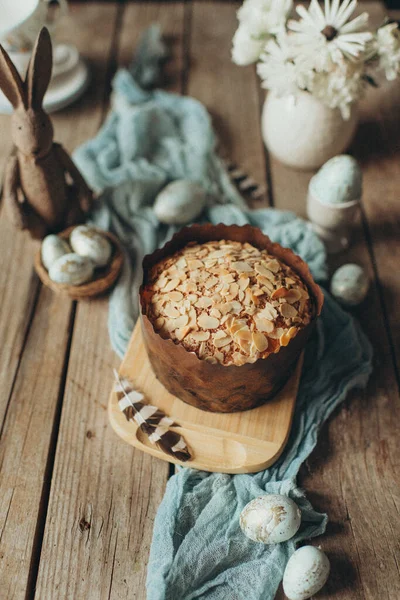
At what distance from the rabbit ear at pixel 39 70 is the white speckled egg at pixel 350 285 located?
588mm

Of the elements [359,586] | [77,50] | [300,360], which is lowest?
[359,586]

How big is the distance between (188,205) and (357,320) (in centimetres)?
38

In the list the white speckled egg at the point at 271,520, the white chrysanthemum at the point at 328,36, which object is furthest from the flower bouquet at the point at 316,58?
the white speckled egg at the point at 271,520

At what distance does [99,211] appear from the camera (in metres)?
1.10

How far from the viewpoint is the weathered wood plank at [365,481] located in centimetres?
76

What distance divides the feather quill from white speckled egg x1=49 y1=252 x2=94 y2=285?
0.63 ft

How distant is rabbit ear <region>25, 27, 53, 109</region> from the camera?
2.81 feet

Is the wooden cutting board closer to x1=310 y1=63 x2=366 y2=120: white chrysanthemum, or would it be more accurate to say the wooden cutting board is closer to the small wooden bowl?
the small wooden bowl

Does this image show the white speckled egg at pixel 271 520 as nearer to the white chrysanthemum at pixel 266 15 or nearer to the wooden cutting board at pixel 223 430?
the wooden cutting board at pixel 223 430

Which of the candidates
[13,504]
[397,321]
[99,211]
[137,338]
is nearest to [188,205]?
[99,211]

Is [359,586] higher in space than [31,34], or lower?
lower

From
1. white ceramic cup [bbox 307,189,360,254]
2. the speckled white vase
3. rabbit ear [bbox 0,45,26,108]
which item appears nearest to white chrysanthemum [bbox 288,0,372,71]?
the speckled white vase

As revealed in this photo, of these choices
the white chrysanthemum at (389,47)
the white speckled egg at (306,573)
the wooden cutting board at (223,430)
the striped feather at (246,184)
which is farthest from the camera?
the striped feather at (246,184)

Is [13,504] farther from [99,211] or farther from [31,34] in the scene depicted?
[31,34]
